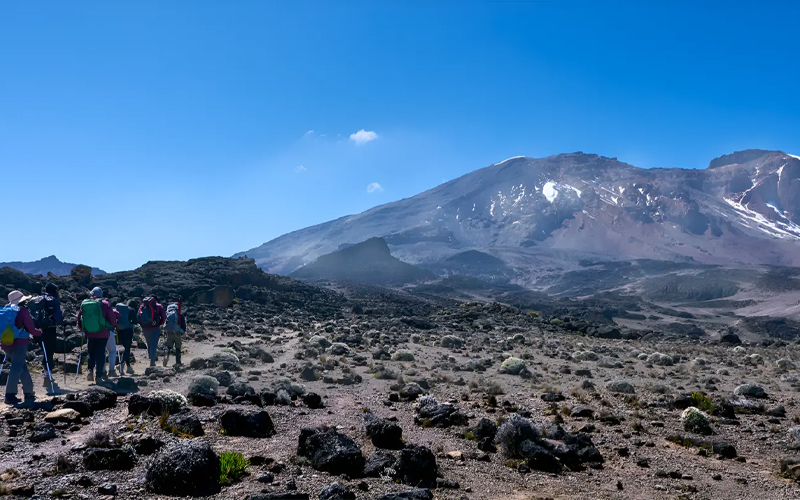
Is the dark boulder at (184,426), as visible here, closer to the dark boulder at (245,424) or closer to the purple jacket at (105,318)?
the dark boulder at (245,424)

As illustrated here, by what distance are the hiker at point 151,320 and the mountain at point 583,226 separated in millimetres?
117208

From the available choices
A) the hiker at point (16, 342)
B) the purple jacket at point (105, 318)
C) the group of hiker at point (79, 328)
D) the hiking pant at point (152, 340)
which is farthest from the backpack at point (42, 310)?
the hiking pant at point (152, 340)

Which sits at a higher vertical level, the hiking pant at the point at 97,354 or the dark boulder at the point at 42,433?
the hiking pant at the point at 97,354

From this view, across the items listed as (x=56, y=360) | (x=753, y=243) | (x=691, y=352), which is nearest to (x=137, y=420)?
(x=56, y=360)

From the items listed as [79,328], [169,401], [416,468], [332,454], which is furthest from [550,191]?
[332,454]

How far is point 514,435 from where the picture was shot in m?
6.35

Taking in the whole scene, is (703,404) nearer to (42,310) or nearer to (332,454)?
(332,454)

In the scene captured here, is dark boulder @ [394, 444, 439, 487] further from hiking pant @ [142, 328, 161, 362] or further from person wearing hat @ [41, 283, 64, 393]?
hiking pant @ [142, 328, 161, 362]

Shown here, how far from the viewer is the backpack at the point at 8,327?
286 inches

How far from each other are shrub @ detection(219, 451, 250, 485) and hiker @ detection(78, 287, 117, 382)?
611 centimetres

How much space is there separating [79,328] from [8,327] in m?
3.53

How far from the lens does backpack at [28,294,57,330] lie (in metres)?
8.49

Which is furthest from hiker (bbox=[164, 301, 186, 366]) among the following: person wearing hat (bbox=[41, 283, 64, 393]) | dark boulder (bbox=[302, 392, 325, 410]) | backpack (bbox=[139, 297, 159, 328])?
dark boulder (bbox=[302, 392, 325, 410])

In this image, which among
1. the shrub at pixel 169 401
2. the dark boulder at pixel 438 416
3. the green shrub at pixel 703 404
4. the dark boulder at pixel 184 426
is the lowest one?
the green shrub at pixel 703 404
